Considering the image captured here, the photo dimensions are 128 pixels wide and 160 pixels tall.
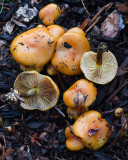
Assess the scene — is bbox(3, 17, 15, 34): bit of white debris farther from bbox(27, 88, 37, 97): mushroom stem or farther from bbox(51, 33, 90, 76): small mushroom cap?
bbox(27, 88, 37, 97): mushroom stem

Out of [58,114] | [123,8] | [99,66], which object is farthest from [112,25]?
[58,114]

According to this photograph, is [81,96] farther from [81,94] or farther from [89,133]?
[89,133]

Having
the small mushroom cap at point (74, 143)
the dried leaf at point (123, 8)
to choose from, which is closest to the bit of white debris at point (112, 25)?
the dried leaf at point (123, 8)

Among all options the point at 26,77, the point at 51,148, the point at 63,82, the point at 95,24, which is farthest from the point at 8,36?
the point at 51,148

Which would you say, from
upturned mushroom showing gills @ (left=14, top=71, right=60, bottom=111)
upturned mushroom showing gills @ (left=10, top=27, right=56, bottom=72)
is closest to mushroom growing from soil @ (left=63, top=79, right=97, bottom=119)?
upturned mushroom showing gills @ (left=14, top=71, right=60, bottom=111)

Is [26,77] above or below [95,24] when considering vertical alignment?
below

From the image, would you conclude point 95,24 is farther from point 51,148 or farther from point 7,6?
point 51,148
